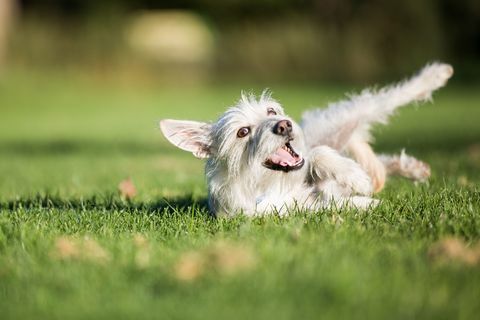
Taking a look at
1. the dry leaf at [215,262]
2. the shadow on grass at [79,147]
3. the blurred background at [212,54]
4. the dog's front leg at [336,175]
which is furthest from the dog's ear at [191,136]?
the blurred background at [212,54]

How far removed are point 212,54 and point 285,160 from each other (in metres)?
29.7

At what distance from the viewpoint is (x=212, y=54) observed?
34188 mm

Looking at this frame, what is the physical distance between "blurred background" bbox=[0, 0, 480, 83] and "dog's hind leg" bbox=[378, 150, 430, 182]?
76.7ft

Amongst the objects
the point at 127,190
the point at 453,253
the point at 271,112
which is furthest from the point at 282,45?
the point at 453,253

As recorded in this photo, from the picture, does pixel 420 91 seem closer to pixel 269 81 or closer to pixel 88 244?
pixel 88 244

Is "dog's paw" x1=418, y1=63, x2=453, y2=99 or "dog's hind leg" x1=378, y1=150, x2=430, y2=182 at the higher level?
"dog's paw" x1=418, y1=63, x2=453, y2=99

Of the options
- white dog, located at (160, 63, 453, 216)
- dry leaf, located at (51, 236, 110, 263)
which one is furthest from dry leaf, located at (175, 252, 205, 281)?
white dog, located at (160, 63, 453, 216)

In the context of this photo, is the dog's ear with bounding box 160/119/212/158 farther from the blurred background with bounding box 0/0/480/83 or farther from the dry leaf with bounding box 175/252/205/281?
the blurred background with bounding box 0/0/480/83

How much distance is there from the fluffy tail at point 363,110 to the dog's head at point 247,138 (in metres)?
1.01

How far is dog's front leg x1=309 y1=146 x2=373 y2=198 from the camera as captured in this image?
5098 millimetres

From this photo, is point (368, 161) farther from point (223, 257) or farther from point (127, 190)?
point (223, 257)

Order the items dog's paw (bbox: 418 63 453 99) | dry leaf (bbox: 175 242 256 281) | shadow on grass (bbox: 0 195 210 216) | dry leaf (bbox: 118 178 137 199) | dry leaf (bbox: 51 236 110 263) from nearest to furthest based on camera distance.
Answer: dry leaf (bbox: 175 242 256 281), dry leaf (bbox: 51 236 110 263), shadow on grass (bbox: 0 195 210 216), dry leaf (bbox: 118 178 137 199), dog's paw (bbox: 418 63 453 99)

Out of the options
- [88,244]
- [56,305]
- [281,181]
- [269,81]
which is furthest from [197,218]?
[269,81]

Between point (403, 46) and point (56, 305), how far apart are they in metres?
30.2
